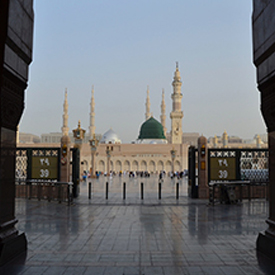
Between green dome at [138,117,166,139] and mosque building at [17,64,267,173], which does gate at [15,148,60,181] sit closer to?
mosque building at [17,64,267,173]

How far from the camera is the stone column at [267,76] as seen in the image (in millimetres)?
4043

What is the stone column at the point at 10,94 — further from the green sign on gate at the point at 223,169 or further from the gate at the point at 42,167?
the green sign on gate at the point at 223,169

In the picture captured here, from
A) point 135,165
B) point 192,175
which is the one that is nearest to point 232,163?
point 192,175

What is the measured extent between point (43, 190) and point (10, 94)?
7.98 m

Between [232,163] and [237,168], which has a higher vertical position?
[232,163]

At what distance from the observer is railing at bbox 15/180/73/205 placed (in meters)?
10.8

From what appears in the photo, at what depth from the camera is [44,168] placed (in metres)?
11.7

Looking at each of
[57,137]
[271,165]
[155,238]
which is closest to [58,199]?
[155,238]

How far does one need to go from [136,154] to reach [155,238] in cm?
5431

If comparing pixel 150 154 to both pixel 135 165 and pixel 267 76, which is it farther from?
pixel 267 76

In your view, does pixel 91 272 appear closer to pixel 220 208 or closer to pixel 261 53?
pixel 261 53

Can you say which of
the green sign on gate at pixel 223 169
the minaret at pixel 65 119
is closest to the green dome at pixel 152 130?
the minaret at pixel 65 119

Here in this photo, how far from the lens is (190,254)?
4262mm

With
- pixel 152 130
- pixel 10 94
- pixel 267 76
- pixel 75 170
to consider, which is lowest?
pixel 75 170
